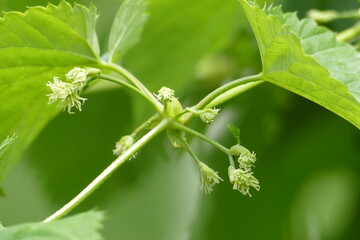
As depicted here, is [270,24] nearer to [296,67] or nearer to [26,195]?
[296,67]

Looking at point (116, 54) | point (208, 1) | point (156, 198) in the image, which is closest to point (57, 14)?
point (116, 54)

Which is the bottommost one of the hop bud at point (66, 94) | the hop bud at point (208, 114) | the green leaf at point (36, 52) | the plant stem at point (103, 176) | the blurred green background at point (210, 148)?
the blurred green background at point (210, 148)

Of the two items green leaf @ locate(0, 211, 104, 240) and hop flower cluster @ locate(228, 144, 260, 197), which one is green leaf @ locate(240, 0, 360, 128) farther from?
green leaf @ locate(0, 211, 104, 240)

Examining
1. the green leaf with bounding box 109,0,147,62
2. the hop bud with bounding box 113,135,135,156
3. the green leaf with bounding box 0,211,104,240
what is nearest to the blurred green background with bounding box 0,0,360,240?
the green leaf with bounding box 109,0,147,62

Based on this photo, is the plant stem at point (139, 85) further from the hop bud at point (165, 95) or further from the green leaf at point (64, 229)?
the green leaf at point (64, 229)

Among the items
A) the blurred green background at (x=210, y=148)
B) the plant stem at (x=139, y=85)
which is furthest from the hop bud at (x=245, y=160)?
the blurred green background at (x=210, y=148)

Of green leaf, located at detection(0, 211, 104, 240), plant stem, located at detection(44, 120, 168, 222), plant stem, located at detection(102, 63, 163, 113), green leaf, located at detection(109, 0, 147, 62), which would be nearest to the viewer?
green leaf, located at detection(0, 211, 104, 240)
